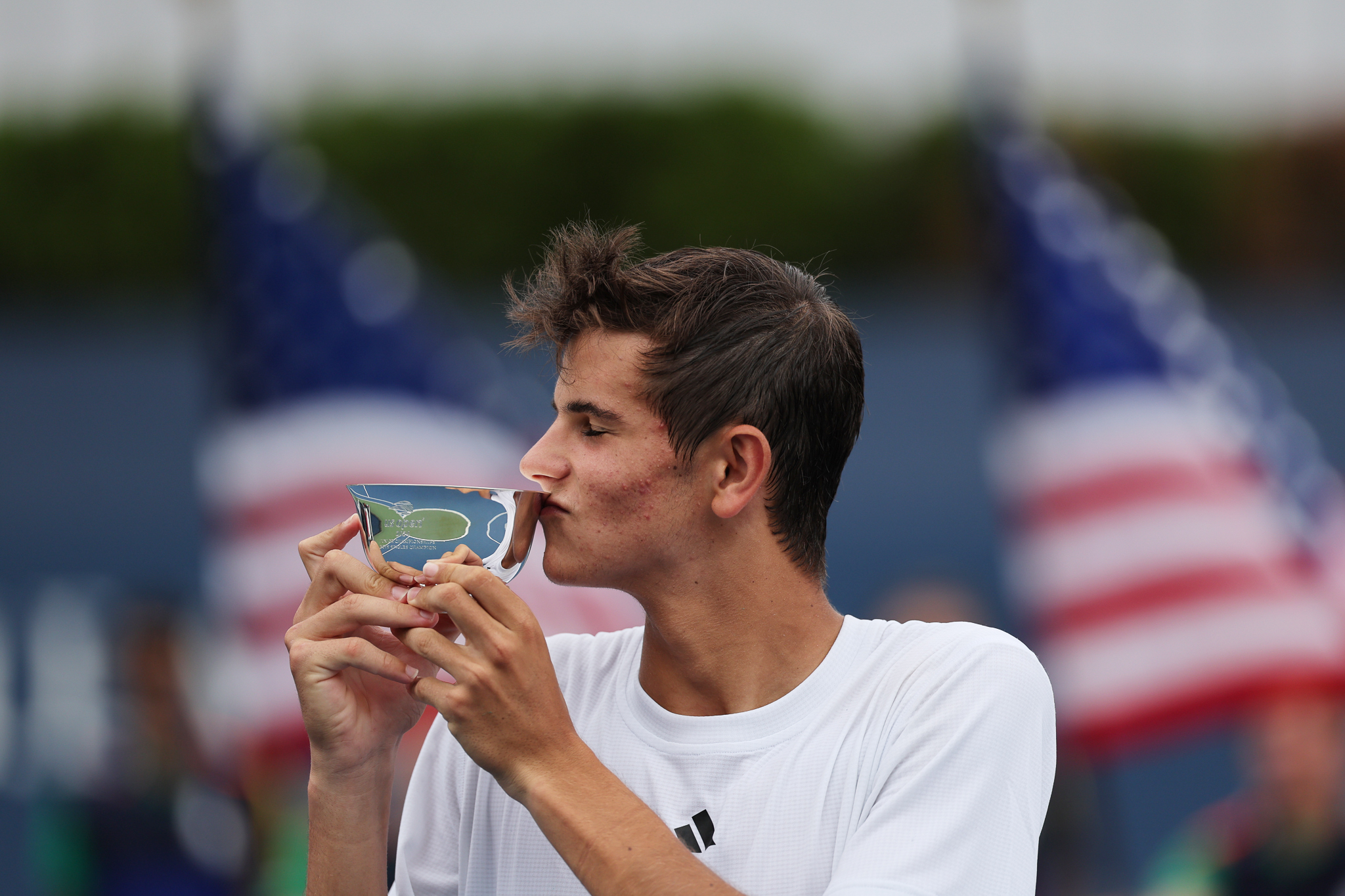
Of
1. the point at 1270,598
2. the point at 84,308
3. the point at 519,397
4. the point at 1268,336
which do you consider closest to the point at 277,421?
the point at 519,397

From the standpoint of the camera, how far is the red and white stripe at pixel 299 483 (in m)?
5.32

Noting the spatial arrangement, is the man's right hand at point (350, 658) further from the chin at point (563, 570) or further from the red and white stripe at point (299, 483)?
the red and white stripe at point (299, 483)

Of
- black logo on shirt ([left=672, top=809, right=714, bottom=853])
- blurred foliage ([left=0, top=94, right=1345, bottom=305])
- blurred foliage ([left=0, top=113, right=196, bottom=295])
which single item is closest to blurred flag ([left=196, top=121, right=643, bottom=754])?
black logo on shirt ([left=672, top=809, right=714, bottom=853])

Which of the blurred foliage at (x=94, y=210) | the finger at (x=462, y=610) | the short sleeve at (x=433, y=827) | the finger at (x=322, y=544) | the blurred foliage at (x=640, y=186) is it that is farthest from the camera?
the blurred foliage at (x=94, y=210)

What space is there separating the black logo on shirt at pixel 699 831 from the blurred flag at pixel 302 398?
316cm

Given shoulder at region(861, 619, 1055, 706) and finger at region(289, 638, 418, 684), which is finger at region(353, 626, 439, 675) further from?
shoulder at region(861, 619, 1055, 706)

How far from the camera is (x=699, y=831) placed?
208 cm

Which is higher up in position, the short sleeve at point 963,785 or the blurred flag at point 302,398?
the blurred flag at point 302,398

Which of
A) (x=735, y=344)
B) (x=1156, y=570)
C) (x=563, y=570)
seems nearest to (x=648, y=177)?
(x=1156, y=570)

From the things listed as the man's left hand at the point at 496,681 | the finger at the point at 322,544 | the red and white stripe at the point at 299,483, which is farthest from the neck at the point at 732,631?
the red and white stripe at the point at 299,483

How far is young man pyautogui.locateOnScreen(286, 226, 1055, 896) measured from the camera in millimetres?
1916

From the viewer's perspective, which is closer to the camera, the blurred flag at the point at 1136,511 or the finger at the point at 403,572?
the finger at the point at 403,572

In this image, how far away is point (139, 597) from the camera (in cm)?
803

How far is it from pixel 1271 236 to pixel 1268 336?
87cm
